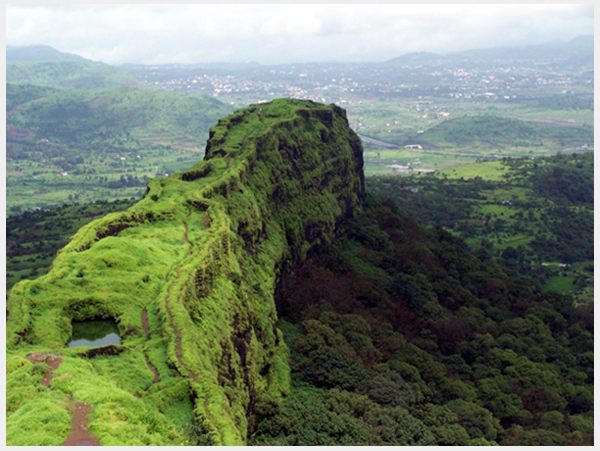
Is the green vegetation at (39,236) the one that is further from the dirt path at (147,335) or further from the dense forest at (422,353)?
the dirt path at (147,335)

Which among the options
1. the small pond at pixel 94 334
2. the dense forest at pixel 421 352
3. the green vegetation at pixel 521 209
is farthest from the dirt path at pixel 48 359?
the green vegetation at pixel 521 209

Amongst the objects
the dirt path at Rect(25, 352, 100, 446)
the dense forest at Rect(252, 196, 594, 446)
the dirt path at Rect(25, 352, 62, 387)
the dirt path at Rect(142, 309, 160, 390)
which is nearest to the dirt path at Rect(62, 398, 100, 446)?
the dirt path at Rect(25, 352, 100, 446)

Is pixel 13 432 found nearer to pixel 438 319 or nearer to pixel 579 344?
pixel 438 319

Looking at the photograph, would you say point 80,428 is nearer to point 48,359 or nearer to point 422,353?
point 48,359

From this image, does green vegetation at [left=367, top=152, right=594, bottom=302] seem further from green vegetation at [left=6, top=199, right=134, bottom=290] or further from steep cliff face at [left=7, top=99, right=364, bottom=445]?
green vegetation at [left=6, top=199, right=134, bottom=290]

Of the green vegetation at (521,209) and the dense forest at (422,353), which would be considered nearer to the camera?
the dense forest at (422,353)

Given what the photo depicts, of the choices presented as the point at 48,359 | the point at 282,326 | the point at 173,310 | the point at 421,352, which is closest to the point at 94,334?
the point at 173,310
